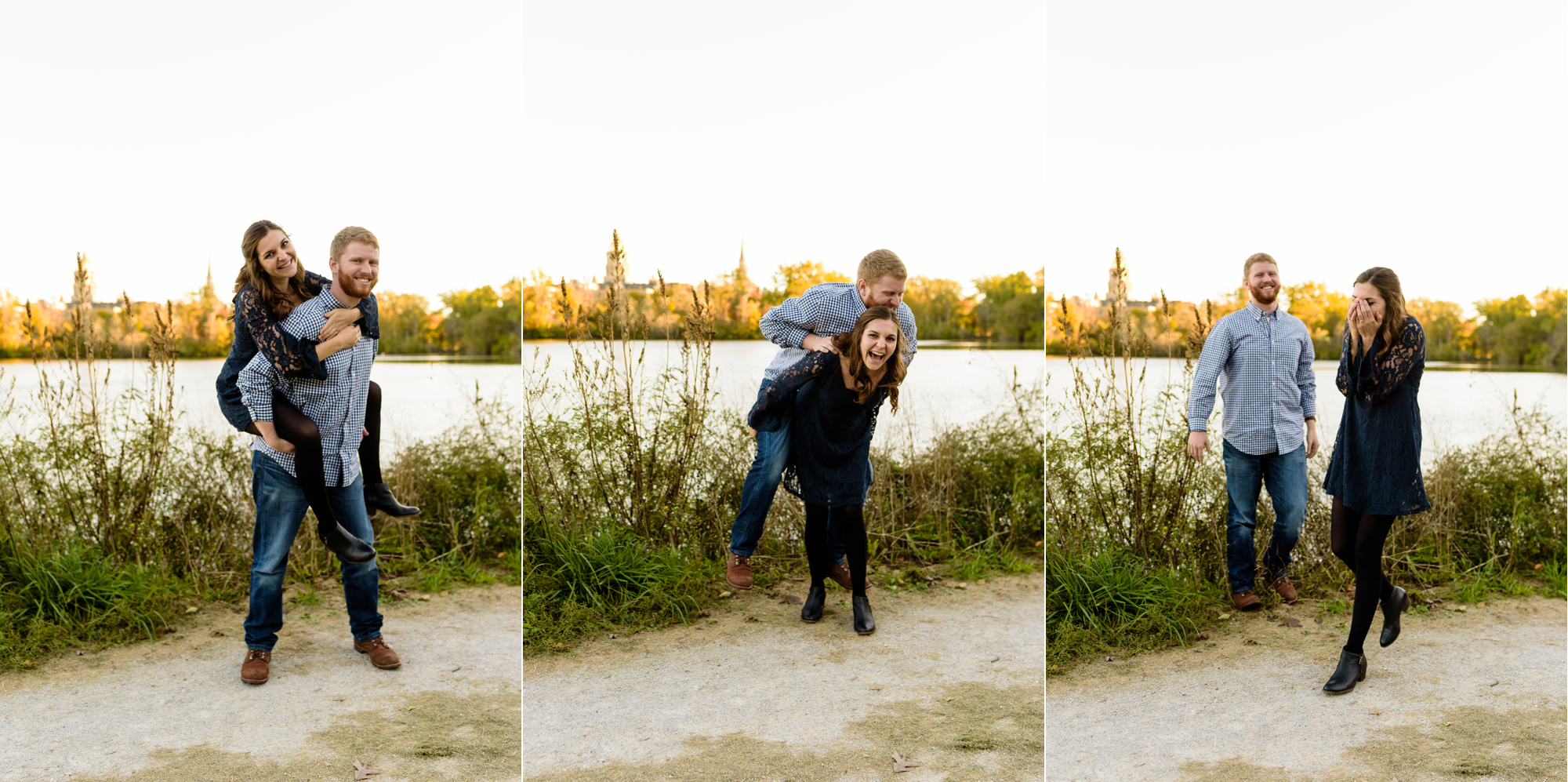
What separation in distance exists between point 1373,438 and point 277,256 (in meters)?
3.55

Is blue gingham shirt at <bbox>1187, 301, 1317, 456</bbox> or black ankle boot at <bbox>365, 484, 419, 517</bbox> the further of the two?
blue gingham shirt at <bbox>1187, 301, 1317, 456</bbox>

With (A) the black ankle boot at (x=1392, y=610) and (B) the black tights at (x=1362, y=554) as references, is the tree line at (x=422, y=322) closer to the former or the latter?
(B) the black tights at (x=1362, y=554)

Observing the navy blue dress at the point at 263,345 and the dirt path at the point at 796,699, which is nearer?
the dirt path at the point at 796,699

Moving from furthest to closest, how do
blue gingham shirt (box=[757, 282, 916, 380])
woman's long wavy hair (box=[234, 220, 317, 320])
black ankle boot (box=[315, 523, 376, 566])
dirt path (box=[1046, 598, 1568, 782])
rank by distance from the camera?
blue gingham shirt (box=[757, 282, 916, 380]) → black ankle boot (box=[315, 523, 376, 566]) → woman's long wavy hair (box=[234, 220, 317, 320]) → dirt path (box=[1046, 598, 1568, 782])

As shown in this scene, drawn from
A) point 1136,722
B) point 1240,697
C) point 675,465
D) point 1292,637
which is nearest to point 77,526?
point 675,465

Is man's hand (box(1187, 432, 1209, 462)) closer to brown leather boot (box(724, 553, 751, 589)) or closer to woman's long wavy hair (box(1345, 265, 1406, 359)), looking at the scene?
woman's long wavy hair (box(1345, 265, 1406, 359))

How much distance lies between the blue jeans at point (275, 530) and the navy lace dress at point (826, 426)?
4.88ft

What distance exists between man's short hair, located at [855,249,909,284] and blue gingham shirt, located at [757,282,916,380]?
18cm

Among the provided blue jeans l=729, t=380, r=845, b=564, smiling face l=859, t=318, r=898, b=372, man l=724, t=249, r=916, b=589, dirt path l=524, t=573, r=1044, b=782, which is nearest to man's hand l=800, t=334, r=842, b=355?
man l=724, t=249, r=916, b=589

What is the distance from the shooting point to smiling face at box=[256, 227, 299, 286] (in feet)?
10.6

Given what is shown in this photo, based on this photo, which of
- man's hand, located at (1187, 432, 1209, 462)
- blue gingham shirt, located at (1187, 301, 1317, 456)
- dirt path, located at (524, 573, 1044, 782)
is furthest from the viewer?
blue gingham shirt, located at (1187, 301, 1317, 456)

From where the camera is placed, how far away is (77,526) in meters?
4.50

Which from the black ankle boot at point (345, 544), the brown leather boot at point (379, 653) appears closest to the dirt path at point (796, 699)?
the brown leather boot at point (379, 653)

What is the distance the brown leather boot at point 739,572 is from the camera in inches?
158
